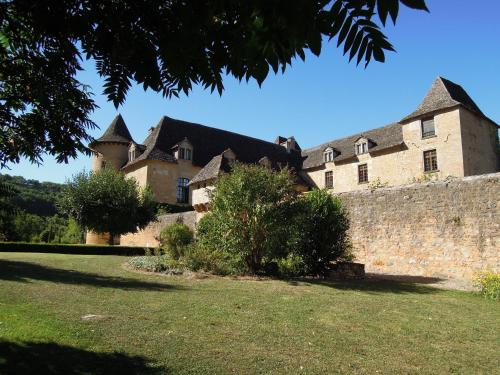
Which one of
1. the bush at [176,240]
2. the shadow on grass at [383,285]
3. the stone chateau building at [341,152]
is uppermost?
the stone chateau building at [341,152]

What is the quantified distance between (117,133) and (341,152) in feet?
64.8

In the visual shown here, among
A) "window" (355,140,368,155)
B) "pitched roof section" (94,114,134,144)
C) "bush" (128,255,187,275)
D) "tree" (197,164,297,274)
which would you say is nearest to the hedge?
"bush" (128,255,187,275)

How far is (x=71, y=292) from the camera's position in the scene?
23.9ft

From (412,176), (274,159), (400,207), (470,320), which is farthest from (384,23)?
(274,159)

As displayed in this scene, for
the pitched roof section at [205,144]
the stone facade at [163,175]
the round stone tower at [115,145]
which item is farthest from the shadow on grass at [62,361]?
the round stone tower at [115,145]

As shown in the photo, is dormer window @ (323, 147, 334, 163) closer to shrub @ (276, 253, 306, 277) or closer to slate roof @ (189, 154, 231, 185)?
slate roof @ (189, 154, 231, 185)

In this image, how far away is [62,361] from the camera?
11.6 ft

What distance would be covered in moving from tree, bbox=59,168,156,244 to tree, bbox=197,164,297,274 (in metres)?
14.2

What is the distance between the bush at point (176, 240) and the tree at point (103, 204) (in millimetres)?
8848

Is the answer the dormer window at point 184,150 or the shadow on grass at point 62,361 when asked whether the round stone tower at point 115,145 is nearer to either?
the dormer window at point 184,150

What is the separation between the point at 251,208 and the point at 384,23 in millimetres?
9916

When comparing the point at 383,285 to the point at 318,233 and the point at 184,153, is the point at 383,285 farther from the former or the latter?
the point at 184,153

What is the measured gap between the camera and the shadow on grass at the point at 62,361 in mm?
3340

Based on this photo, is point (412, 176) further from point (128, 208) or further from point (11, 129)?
point (11, 129)
